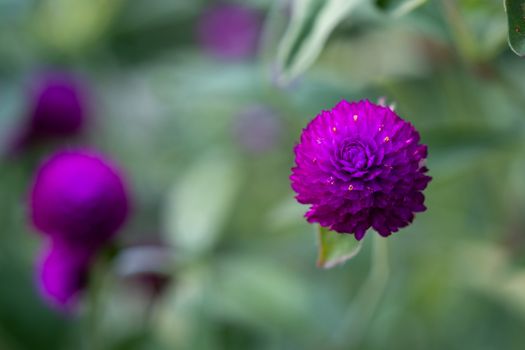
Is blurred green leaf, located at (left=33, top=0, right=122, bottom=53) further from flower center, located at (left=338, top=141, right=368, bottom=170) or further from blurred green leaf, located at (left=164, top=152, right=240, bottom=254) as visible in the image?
flower center, located at (left=338, top=141, right=368, bottom=170)

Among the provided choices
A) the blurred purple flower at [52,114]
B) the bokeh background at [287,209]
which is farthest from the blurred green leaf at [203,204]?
the blurred purple flower at [52,114]

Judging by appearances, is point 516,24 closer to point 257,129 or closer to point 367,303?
point 367,303

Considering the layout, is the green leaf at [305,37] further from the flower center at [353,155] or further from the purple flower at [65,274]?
the purple flower at [65,274]

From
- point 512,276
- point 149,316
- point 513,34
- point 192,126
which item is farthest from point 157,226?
point 513,34

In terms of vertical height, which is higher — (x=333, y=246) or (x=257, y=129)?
(x=257, y=129)

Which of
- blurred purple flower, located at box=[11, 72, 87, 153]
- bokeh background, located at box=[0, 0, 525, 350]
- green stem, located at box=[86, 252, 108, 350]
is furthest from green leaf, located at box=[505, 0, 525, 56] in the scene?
blurred purple flower, located at box=[11, 72, 87, 153]

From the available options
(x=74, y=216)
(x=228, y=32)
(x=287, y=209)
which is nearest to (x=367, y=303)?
(x=287, y=209)
